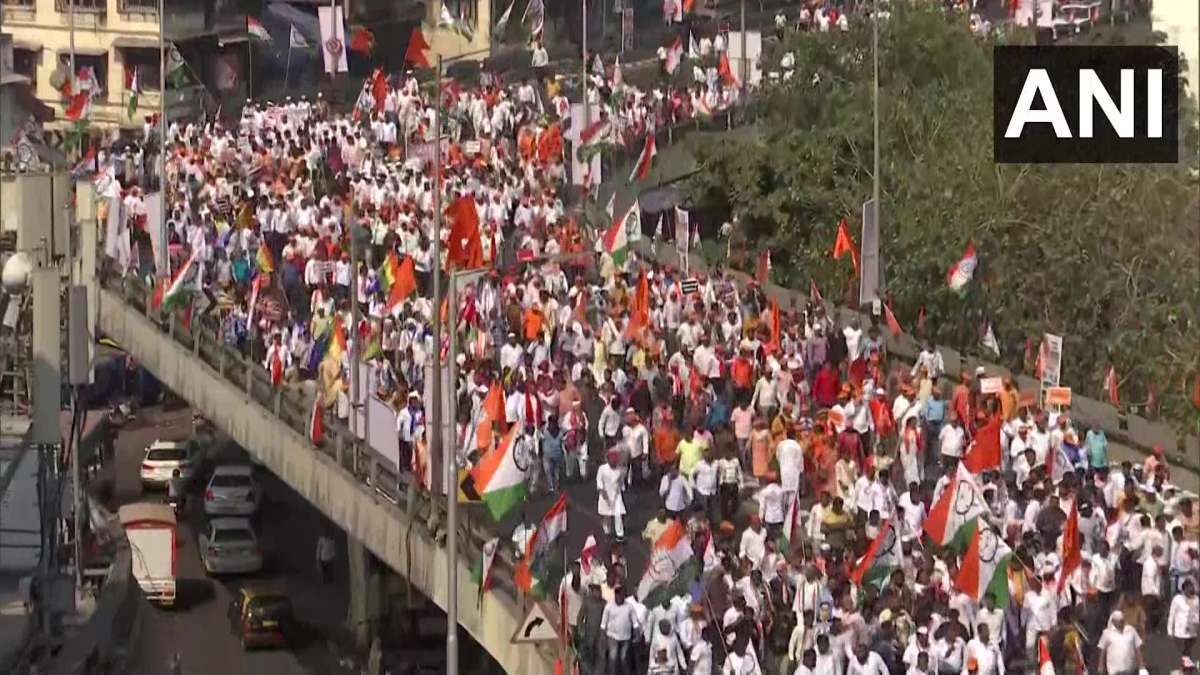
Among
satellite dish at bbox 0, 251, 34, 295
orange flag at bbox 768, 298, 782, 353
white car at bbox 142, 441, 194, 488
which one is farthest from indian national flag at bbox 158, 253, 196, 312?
orange flag at bbox 768, 298, 782, 353

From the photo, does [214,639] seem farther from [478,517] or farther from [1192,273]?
[1192,273]

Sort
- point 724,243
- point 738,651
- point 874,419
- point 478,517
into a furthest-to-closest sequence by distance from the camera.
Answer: point 724,243 < point 478,517 < point 874,419 < point 738,651

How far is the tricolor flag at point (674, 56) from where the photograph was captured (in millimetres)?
19436

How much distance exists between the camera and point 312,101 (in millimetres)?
19359

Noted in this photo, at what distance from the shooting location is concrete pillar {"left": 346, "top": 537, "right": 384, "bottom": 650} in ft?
52.7

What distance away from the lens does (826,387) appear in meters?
14.6

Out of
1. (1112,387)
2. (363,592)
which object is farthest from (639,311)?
(1112,387)

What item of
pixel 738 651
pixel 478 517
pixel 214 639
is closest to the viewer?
pixel 738 651

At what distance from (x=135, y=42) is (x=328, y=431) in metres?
3.93

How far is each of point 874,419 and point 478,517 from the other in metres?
2.56

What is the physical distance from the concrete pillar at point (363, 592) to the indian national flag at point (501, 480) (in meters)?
2.15

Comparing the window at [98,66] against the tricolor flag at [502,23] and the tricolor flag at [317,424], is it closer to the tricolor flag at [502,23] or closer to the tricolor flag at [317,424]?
the tricolor flag at [502,23]

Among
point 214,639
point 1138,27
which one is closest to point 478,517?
point 214,639

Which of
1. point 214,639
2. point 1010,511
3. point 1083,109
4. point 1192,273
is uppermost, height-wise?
point 1083,109
